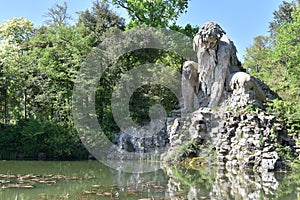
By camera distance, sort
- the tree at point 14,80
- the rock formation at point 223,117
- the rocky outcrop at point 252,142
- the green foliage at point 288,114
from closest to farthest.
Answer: the rocky outcrop at point 252,142, the rock formation at point 223,117, the green foliage at point 288,114, the tree at point 14,80

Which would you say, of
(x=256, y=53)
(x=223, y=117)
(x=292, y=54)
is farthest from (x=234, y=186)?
(x=256, y=53)

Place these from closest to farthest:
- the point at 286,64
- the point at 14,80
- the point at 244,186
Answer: the point at 244,186, the point at 286,64, the point at 14,80

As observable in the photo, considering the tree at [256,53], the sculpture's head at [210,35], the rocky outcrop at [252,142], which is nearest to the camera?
the rocky outcrop at [252,142]

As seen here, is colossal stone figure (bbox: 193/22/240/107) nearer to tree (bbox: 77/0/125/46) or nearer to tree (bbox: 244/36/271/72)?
tree (bbox: 77/0/125/46)

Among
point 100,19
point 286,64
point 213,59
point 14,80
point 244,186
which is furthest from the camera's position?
point 100,19

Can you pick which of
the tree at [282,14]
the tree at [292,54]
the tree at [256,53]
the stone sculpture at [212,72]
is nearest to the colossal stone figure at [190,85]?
the stone sculpture at [212,72]

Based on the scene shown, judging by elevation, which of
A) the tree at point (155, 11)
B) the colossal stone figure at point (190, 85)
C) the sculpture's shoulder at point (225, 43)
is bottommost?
the colossal stone figure at point (190, 85)

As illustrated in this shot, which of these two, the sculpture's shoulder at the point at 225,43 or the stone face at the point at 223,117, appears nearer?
the stone face at the point at 223,117

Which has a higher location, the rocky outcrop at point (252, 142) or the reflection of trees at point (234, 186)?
the rocky outcrop at point (252, 142)

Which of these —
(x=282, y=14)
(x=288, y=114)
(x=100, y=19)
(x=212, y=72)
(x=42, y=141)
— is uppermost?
(x=282, y=14)

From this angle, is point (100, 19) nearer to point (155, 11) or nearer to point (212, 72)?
point (155, 11)

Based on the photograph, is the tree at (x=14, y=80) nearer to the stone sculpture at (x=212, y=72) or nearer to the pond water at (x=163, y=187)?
the stone sculpture at (x=212, y=72)

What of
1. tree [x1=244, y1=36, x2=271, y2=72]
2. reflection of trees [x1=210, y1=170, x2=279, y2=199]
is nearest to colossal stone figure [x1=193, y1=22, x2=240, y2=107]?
reflection of trees [x1=210, y1=170, x2=279, y2=199]

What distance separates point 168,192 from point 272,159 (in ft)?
12.9
